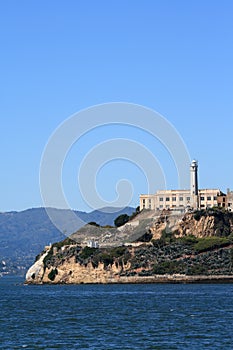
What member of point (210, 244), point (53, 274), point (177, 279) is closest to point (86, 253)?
point (53, 274)

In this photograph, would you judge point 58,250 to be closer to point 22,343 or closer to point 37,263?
point 37,263

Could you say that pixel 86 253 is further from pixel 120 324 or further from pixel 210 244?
pixel 120 324

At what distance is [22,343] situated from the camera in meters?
59.6

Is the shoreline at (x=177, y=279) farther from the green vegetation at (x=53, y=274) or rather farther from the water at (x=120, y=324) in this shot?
the water at (x=120, y=324)

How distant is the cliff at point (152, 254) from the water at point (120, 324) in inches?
2265

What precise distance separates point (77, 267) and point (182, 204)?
107 ft

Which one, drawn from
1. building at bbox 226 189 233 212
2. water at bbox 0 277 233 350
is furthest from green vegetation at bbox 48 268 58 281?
water at bbox 0 277 233 350

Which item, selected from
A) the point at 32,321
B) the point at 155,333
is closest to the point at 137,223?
the point at 32,321

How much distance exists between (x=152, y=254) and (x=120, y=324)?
95.8 meters

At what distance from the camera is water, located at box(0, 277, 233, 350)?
5881cm

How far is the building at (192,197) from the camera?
19150cm


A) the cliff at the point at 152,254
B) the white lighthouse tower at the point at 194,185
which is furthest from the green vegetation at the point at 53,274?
the white lighthouse tower at the point at 194,185

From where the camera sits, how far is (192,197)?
192 m

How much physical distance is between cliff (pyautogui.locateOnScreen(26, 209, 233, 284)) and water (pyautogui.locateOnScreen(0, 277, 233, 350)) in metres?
57.5
